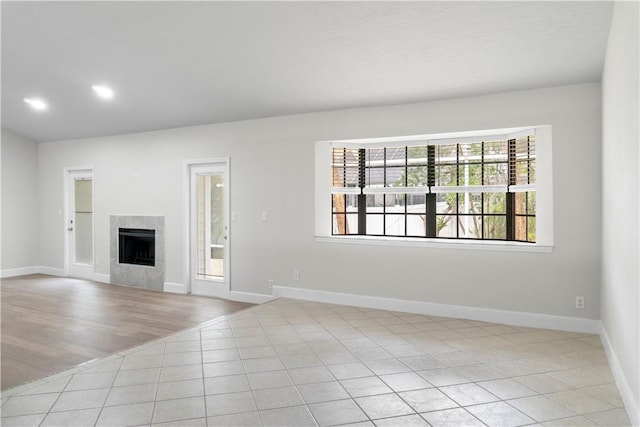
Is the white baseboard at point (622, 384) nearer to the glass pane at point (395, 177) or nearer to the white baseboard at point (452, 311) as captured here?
the white baseboard at point (452, 311)

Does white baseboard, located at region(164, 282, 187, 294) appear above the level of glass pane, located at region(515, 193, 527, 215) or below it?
below

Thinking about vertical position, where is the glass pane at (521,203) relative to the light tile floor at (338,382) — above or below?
above

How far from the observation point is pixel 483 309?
14.4 ft

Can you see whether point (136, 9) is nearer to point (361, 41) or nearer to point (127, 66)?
point (127, 66)

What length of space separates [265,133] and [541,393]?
13.8ft

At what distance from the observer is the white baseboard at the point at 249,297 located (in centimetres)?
565

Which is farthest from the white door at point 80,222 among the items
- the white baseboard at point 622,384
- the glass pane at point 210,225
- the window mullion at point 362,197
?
the white baseboard at point 622,384

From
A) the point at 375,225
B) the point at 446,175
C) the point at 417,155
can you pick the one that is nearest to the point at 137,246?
the point at 375,225

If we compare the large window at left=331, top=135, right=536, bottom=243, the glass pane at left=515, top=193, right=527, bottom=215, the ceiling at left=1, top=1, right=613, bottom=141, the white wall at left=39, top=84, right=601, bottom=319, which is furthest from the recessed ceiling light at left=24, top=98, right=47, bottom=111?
the glass pane at left=515, top=193, right=527, bottom=215

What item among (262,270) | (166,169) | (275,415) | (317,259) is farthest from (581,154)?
(166,169)

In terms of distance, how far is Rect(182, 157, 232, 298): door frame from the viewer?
594 cm

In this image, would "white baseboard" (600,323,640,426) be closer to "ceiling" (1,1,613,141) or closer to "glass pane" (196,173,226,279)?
"ceiling" (1,1,613,141)

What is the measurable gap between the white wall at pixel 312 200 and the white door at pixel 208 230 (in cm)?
20

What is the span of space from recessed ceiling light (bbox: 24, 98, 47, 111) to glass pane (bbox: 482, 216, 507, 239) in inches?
243
